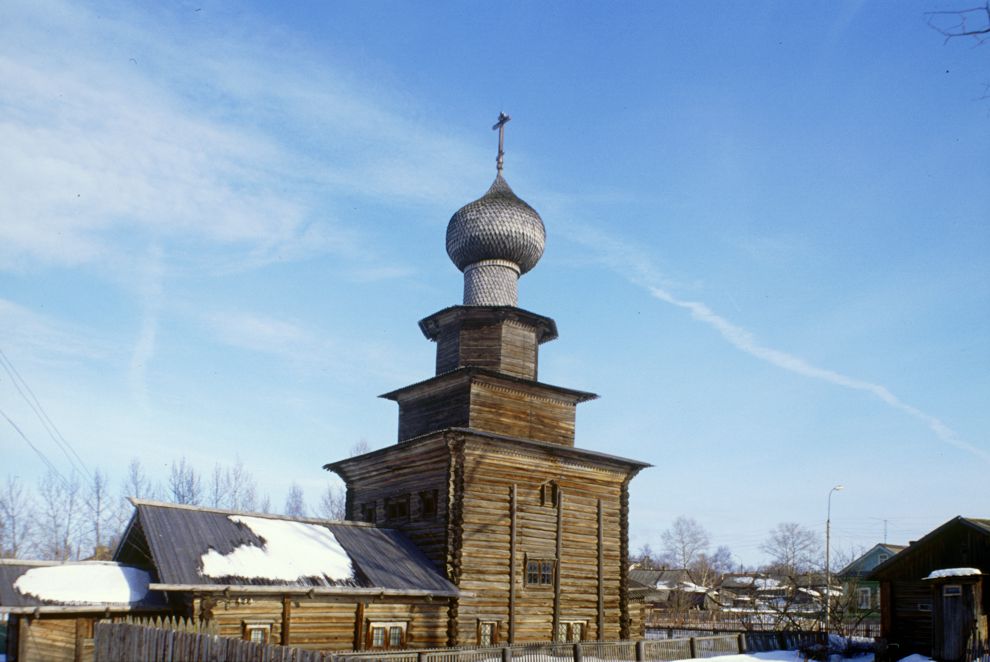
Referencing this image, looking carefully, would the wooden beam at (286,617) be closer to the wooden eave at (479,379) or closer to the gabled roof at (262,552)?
the gabled roof at (262,552)

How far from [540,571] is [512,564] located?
1.33m

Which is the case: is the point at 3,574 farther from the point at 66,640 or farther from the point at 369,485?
the point at 369,485

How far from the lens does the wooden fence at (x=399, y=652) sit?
44.6ft

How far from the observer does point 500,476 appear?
27984mm

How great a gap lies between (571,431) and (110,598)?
16.0 metres

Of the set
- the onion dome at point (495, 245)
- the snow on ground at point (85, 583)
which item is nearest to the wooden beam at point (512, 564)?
the onion dome at point (495, 245)

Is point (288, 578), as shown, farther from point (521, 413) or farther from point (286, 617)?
point (521, 413)

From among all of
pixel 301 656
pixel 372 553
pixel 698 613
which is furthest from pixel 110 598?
pixel 698 613

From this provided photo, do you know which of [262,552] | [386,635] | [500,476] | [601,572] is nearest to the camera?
[262,552]

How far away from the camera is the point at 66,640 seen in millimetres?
20250

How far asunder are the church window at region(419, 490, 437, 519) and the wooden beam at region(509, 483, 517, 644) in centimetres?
241

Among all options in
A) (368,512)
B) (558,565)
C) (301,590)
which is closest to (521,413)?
(558,565)

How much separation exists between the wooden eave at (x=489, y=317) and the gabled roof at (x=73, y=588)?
13.3 m

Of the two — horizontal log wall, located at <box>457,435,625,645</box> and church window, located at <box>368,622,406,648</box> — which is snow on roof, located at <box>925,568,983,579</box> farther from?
church window, located at <box>368,622,406,648</box>
